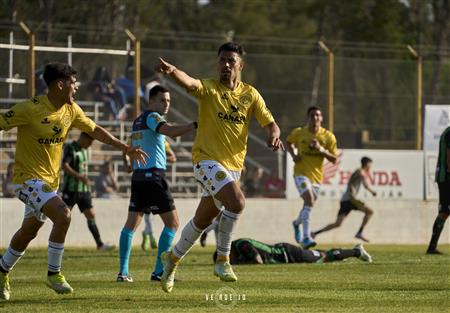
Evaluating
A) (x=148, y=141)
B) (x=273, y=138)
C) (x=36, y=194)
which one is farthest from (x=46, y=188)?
(x=148, y=141)

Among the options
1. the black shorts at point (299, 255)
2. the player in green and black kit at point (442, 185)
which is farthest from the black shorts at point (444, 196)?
the black shorts at point (299, 255)

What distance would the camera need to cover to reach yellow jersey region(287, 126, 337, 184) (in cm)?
2038

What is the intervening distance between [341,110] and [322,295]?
14.3 meters

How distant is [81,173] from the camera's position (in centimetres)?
1972

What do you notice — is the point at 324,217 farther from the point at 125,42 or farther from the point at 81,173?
the point at 81,173

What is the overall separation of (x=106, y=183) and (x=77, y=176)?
14.9ft

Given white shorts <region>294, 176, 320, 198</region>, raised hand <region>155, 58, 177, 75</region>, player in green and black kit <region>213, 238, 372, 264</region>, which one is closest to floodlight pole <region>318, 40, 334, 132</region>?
white shorts <region>294, 176, 320, 198</region>

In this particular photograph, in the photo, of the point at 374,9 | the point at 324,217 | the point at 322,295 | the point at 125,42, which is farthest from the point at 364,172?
the point at 374,9

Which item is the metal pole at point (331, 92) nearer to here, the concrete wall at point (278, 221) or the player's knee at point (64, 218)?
the concrete wall at point (278, 221)

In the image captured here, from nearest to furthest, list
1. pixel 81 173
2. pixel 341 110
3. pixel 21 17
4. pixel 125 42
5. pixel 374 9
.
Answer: pixel 81 173
pixel 125 42
pixel 341 110
pixel 21 17
pixel 374 9

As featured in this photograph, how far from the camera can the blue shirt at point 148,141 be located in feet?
45.5

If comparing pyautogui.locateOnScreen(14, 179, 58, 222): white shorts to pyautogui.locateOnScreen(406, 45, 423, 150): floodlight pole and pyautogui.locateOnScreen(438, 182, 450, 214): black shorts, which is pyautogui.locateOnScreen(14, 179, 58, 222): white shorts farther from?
pyautogui.locateOnScreen(406, 45, 423, 150): floodlight pole

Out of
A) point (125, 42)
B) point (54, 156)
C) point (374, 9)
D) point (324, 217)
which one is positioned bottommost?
point (324, 217)

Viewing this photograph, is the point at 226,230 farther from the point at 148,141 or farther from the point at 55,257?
the point at 148,141
